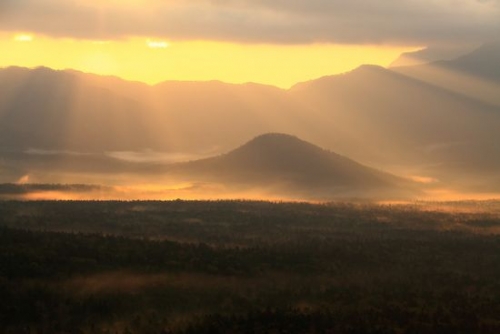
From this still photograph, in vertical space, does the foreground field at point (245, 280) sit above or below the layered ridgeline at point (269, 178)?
below

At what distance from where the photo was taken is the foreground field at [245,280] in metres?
35.9

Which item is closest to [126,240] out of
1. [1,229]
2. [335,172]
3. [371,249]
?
[1,229]

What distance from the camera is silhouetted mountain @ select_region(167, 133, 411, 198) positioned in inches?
6186

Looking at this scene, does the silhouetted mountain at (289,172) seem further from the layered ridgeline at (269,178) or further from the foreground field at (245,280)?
the foreground field at (245,280)

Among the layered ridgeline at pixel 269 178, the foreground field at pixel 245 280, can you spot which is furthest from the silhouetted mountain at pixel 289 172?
the foreground field at pixel 245 280

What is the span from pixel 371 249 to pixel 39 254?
2453 centimetres

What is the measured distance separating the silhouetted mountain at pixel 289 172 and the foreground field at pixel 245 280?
77.6m

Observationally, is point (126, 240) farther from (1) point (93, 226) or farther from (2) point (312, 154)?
(2) point (312, 154)

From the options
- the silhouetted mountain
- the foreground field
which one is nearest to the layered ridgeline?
the silhouetted mountain

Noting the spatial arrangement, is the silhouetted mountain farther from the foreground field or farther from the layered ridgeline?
the foreground field

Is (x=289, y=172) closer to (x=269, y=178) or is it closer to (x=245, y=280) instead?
(x=269, y=178)

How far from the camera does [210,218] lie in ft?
283

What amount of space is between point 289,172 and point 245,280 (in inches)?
4718

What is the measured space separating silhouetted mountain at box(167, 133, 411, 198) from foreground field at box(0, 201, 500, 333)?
7758 centimetres
